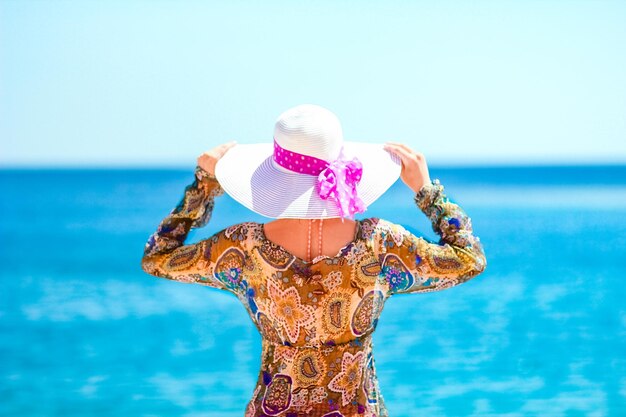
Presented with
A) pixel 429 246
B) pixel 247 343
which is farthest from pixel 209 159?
pixel 247 343

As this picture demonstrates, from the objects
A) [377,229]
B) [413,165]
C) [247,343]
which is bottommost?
[377,229]

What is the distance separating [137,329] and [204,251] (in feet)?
20.7

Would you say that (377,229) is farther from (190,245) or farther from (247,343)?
(247,343)

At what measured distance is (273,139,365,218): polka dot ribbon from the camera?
2.14 metres

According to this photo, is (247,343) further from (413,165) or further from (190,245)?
(413,165)

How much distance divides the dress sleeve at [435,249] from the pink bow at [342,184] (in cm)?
12

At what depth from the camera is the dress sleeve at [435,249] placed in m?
2.21

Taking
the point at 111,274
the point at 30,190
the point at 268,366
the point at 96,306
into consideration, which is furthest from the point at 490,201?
the point at 268,366

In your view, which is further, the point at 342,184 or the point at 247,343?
the point at 247,343

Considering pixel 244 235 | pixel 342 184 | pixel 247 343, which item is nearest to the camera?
pixel 342 184

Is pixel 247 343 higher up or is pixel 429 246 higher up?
pixel 247 343

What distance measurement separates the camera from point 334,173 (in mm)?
2164

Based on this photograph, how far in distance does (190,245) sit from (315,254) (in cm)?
32

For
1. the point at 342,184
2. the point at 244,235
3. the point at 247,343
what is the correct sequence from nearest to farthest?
1. the point at 342,184
2. the point at 244,235
3. the point at 247,343
